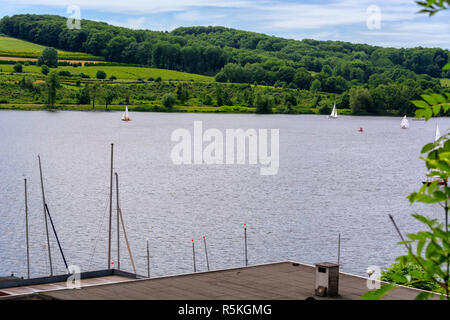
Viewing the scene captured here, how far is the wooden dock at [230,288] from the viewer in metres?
25.1

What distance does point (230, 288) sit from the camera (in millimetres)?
26984

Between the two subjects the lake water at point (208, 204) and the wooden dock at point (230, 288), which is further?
the lake water at point (208, 204)

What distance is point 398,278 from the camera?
503 centimetres

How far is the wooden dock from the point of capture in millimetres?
25094

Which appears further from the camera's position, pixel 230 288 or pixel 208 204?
pixel 208 204

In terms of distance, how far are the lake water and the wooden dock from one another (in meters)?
22.6

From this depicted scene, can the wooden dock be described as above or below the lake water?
above

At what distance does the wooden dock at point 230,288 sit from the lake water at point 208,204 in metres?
22.6

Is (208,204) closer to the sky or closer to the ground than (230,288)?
closer to the ground

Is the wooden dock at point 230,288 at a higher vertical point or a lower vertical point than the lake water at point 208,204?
higher

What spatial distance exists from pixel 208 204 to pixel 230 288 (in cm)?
5731
